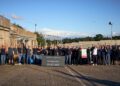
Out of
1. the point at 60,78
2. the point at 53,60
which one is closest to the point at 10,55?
the point at 53,60

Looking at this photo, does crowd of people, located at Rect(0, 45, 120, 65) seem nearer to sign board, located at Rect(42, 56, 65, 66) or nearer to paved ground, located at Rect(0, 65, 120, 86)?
sign board, located at Rect(42, 56, 65, 66)

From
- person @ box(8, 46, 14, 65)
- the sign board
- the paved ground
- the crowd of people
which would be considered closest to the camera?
the paved ground

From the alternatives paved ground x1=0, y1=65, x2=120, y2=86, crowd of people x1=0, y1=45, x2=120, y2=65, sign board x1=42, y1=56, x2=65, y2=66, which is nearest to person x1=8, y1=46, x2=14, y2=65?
crowd of people x1=0, y1=45, x2=120, y2=65

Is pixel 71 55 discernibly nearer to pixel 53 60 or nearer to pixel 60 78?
pixel 53 60

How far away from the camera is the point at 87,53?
2645cm

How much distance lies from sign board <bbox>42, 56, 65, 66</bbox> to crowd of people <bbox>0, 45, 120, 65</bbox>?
4.84 feet

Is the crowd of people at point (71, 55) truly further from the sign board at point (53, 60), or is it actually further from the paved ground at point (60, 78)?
the paved ground at point (60, 78)

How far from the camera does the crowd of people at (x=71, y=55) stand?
2603cm

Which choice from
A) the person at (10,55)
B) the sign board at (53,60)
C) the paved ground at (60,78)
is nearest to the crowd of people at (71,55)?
the person at (10,55)

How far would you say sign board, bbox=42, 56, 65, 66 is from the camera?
24.9 metres

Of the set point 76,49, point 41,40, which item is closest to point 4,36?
point 76,49

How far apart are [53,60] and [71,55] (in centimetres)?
260

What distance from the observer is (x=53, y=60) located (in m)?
Result: 24.9

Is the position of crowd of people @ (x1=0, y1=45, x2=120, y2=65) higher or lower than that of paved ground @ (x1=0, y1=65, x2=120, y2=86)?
higher
